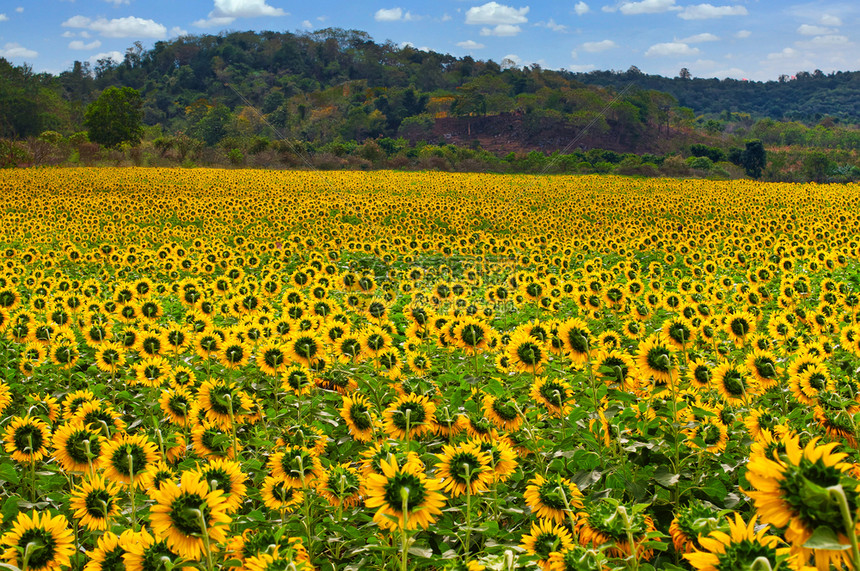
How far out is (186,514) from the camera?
5.57 feet

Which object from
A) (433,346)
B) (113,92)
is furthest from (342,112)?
(433,346)

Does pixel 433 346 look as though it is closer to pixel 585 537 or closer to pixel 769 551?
pixel 585 537

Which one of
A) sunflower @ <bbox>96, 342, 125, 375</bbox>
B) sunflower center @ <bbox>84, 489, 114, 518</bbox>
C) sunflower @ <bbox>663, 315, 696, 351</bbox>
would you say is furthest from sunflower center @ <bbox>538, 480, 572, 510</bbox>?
sunflower @ <bbox>96, 342, 125, 375</bbox>

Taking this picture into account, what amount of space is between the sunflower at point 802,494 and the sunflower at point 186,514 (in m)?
1.46

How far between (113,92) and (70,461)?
60.1m

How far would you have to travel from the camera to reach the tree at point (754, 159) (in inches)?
1953

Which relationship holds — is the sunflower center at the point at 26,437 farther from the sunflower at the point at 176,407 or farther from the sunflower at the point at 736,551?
the sunflower at the point at 736,551

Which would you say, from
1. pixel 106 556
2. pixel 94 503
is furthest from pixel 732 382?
pixel 94 503

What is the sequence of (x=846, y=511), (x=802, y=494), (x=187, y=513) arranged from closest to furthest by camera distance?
(x=846, y=511) → (x=802, y=494) → (x=187, y=513)

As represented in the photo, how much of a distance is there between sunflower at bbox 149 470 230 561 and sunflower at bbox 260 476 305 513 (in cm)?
77

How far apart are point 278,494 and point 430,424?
0.86m

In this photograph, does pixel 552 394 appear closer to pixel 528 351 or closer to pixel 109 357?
pixel 528 351

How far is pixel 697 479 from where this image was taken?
2.78 m

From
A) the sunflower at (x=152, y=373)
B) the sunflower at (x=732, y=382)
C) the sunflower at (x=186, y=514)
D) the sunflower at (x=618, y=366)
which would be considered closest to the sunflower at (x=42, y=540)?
the sunflower at (x=186, y=514)
